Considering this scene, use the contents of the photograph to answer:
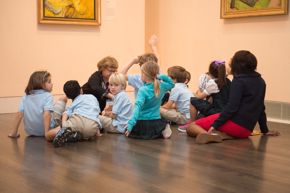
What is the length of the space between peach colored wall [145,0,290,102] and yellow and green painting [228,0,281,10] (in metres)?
0.21

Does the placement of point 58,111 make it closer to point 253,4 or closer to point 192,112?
point 192,112

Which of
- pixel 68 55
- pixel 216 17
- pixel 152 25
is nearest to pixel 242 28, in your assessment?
pixel 216 17

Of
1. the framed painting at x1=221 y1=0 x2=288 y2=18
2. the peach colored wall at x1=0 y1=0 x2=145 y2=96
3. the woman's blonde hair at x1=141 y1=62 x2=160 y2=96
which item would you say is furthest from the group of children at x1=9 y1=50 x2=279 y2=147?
the peach colored wall at x1=0 y1=0 x2=145 y2=96

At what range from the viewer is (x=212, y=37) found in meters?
9.39

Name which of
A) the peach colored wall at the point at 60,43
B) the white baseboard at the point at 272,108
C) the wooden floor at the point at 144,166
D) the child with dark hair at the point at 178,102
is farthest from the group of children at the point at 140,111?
the peach colored wall at the point at 60,43

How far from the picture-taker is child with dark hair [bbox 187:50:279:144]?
5.97 m

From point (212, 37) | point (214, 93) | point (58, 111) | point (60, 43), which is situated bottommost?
point (58, 111)

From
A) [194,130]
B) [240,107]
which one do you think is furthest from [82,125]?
[240,107]

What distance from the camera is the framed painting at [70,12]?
29.4 ft

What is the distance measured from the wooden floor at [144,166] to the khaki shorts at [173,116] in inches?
37.2

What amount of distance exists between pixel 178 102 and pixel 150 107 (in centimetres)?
117

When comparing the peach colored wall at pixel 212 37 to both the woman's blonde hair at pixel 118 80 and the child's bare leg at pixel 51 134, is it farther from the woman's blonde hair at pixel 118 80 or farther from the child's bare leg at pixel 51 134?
the child's bare leg at pixel 51 134

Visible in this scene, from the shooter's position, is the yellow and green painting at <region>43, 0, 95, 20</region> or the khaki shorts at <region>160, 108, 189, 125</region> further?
the yellow and green painting at <region>43, 0, 95, 20</region>

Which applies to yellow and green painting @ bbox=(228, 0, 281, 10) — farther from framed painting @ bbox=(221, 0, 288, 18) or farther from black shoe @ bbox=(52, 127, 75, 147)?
black shoe @ bbox=(52, 127, 75, 147)
